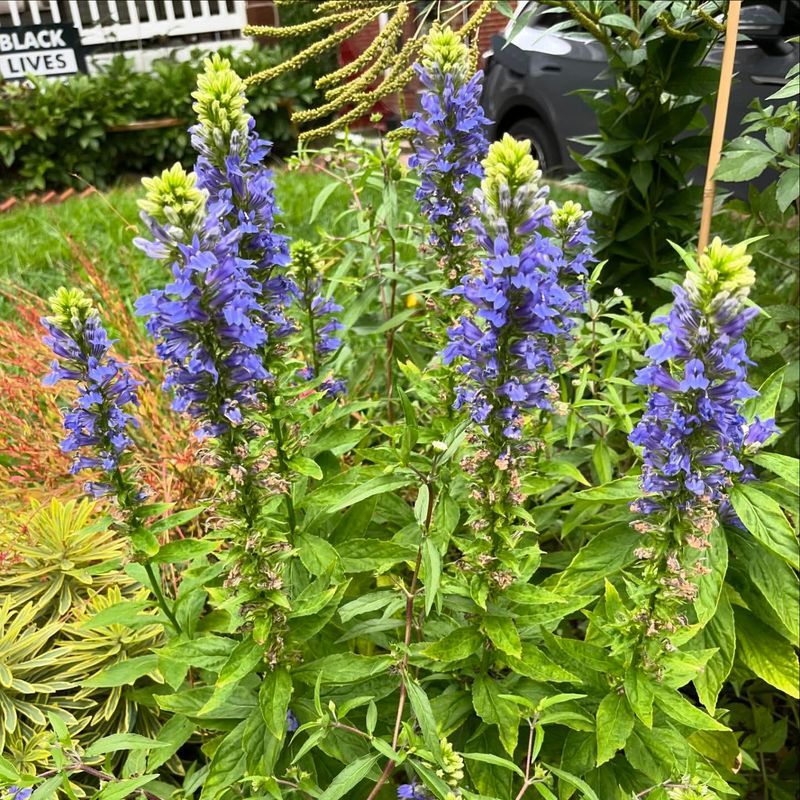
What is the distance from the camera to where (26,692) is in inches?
82.7

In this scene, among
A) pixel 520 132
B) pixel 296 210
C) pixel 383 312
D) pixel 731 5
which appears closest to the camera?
pixel 731 5

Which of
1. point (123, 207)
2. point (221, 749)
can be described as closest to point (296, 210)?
point (123, 207)

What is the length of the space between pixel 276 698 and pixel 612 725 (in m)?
0.71

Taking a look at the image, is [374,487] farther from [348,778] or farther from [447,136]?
[447,136]

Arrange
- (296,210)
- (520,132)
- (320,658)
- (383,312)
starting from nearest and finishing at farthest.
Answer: (320,658) → (383,312) → (296,210) → (520,132)

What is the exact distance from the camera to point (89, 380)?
1.62m

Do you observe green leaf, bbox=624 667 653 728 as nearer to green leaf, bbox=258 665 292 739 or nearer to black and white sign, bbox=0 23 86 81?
green leaf, bbox=258 665 292 739

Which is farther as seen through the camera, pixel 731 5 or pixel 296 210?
pixel 296 210

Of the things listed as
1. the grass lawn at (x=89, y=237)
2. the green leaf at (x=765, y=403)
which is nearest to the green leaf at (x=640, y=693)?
the green leaf at (x=765, y=403)

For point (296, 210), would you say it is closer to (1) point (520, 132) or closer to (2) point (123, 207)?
(2) point (123, 207)

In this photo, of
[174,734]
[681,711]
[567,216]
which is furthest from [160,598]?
[567,216]

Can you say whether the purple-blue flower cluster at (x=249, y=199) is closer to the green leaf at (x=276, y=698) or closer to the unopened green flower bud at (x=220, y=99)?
the unopened green flower bud at (x=220, y=99)

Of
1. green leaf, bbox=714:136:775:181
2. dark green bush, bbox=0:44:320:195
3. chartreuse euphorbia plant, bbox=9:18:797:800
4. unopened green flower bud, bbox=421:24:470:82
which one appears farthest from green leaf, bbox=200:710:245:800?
dark green bush, bbox=0:44:320:195

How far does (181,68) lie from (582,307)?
8468 mm
